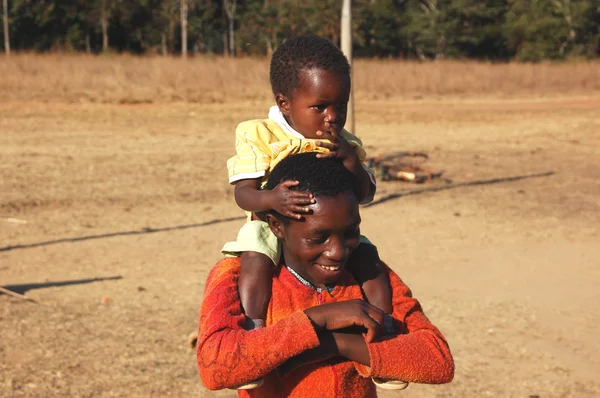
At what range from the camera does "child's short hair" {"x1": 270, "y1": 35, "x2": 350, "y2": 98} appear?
2.31 metres

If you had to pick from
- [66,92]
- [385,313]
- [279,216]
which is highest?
[279,216]

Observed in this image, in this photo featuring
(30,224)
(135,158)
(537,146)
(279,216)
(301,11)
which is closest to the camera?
(279,216)

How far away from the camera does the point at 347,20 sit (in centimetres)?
922

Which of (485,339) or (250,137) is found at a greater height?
(250,137)

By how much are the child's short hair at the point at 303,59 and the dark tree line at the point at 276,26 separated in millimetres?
36130

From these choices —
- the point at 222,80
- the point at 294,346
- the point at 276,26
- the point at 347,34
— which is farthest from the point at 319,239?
the point at 276,26

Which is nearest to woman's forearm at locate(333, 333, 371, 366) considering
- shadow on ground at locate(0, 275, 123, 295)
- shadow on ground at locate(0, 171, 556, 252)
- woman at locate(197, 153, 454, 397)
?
woman at locate(197, 153, 454, 397)

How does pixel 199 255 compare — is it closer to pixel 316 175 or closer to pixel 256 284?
pixel 256 284

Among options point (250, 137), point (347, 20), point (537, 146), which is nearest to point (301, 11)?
point (537, 146)

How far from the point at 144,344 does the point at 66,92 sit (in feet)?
53.5

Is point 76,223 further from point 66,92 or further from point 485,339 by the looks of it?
point 66,92

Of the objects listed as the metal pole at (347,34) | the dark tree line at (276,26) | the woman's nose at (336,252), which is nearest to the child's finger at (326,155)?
the woman's nose at (336,252)

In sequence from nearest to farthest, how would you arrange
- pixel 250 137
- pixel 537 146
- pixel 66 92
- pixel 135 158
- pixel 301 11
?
pixel 250 137 < pixel 135 158 < pixel 537 146 < pixel 66 92 < pixel 301 11

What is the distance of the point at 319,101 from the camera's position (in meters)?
2.31
